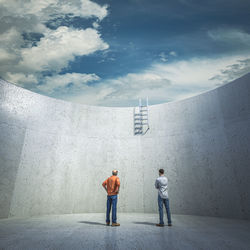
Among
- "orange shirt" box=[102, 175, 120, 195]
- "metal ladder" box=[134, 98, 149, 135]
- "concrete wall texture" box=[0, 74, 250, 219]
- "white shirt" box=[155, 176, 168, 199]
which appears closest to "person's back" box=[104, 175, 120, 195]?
"orange shirt" box=[102, 175, 120, 195]

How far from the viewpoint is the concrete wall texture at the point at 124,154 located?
4445 millimetres

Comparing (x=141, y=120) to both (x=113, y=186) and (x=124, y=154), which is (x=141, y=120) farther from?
(x=113, y=186)

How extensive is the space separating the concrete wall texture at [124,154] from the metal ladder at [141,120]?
20cm

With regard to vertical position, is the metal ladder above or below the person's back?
above

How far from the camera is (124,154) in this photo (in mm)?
5984

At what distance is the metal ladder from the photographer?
6.24 m

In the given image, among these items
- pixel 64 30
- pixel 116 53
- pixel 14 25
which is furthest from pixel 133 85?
pixel 14 25

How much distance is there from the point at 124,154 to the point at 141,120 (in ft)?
4.68

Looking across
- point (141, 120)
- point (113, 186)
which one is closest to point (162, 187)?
Answer: point (113, 186)

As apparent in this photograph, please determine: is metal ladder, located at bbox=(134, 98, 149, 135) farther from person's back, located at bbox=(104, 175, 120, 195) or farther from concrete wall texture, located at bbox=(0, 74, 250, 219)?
person's back, located at bbox=(104, 175, 120, 195)

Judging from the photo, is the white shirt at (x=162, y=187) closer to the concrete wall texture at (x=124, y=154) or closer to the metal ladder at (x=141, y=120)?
the concrete wall texture at (x=124, y=154)

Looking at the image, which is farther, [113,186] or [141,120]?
[141,120]

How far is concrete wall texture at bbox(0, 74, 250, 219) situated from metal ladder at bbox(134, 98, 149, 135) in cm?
20

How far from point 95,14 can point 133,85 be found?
3516 millimetres
